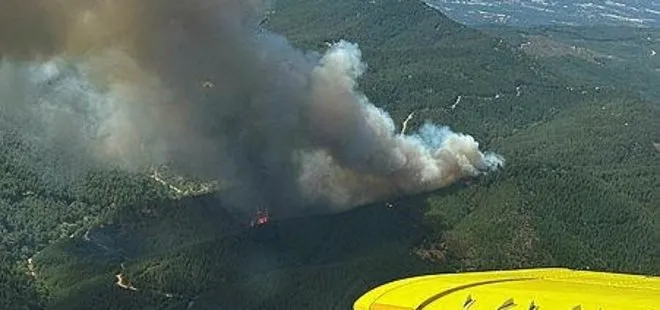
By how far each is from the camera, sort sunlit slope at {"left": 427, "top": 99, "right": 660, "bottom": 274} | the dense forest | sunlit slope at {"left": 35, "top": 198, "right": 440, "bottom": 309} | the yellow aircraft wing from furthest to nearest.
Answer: sunlit slope at {"left": 427, "top": 99, "right": 660, "bottom": 274}
the dense forest
sunlit slope at {"left": 35, "top": 198, "right": 440, "bottom": 309}
the yellow aircraft wing

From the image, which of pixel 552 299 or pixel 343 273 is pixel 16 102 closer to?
pixel 343 273

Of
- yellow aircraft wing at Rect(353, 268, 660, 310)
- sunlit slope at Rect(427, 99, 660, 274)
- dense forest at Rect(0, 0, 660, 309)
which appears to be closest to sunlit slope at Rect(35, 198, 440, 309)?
dense forest at Rect(0, 0, 660, 309)

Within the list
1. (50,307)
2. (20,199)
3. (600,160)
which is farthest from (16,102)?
(600,160)

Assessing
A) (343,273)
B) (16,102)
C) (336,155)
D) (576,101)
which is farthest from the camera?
(576,101)

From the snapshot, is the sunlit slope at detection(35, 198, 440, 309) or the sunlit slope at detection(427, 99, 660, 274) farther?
the sunlit slope at detection(427, 99, 660, 274)

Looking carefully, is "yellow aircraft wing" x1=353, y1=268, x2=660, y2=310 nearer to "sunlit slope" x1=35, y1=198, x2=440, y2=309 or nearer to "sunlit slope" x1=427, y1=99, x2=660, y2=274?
"sunlit slope" x1=35, y1=198, x2=440, y2=309

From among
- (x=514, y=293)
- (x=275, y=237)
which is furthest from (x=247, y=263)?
(x=514, y=293)

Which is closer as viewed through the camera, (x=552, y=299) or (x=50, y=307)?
(x=552, y=299)

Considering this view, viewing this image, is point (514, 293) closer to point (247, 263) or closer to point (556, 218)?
point (247, 263)
